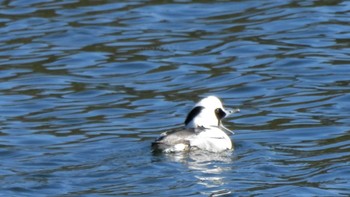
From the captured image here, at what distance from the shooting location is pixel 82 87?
1764 cm

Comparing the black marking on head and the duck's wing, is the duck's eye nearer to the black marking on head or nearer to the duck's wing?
the black marking on head

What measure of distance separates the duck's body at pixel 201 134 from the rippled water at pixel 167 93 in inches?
6.4

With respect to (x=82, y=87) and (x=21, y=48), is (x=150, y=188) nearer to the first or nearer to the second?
(x=82, y=87)

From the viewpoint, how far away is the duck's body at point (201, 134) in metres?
13.9

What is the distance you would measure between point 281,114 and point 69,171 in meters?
3.61

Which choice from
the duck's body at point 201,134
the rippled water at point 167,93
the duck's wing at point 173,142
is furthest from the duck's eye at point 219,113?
the duck's wing at point 173,142

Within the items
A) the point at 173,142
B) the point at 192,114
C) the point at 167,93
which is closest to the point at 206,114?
the point at 192,114

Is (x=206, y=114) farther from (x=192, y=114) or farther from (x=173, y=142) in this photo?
(x=173, y=142)

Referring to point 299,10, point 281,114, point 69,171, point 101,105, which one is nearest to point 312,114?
point 281,114

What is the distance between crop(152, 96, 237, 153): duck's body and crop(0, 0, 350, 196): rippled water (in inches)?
6.4

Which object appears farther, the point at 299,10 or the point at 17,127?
the point at 299,10

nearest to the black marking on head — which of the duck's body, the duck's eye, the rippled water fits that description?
the duck's body

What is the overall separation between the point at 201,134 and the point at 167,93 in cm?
293

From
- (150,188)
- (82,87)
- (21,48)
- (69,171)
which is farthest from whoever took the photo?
(21,48)
